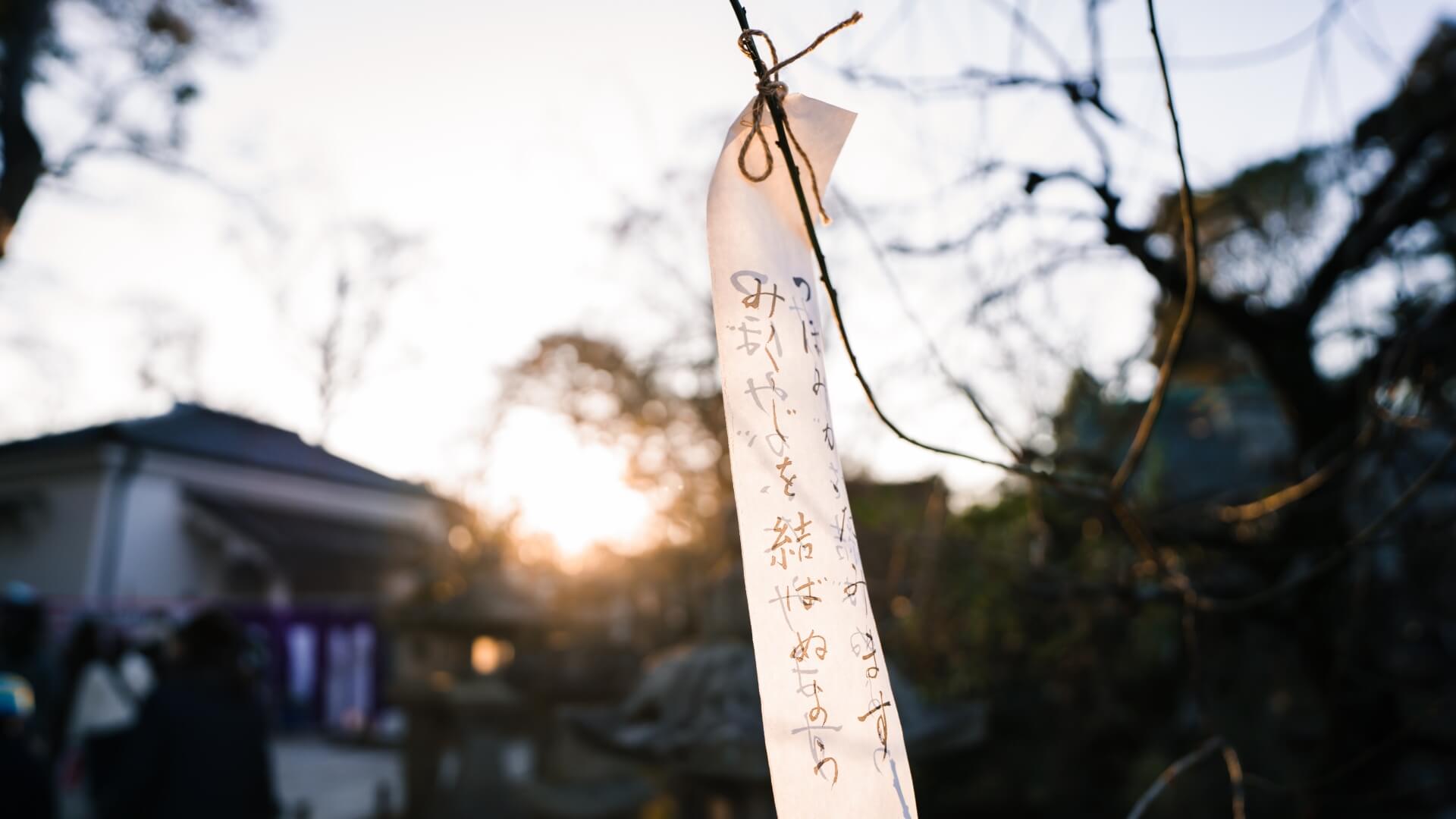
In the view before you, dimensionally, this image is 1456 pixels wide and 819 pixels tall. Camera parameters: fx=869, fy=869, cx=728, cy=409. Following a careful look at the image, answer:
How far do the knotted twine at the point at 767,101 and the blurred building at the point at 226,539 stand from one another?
479 inches

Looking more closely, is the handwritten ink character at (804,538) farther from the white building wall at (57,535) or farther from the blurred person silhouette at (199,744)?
the white building wall at (57,535)

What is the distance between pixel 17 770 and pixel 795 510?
9.50 feet

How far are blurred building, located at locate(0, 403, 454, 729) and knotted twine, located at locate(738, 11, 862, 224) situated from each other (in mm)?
12160

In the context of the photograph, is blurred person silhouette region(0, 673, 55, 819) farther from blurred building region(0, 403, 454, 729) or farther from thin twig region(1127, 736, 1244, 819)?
blurred building region(0, 403, 454, 729)

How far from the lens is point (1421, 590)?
3795mm

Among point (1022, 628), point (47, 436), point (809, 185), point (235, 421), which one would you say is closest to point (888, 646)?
point (1022, 628)

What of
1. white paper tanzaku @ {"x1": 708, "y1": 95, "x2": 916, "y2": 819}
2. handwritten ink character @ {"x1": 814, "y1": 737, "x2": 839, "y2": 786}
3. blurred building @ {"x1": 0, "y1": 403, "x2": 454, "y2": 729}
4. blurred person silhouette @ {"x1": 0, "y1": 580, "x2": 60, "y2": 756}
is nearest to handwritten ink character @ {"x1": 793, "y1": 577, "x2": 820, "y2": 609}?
white paper tanzaku @ {"x1": 708, "y1": 95, "x2": 916, "y2": 819}

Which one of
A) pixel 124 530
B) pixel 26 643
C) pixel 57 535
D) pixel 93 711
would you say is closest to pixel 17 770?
pixel 26 643

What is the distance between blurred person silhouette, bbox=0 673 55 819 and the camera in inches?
102

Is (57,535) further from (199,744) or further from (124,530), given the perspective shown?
(199,744)

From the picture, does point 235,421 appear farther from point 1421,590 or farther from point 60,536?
point 1421,590

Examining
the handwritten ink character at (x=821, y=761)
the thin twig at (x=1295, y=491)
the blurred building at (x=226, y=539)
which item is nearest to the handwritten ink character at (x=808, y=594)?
the handwritten ink character at (x=821, y=761)

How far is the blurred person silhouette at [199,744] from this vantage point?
290 cm

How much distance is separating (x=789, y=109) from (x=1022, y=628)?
5.74m
